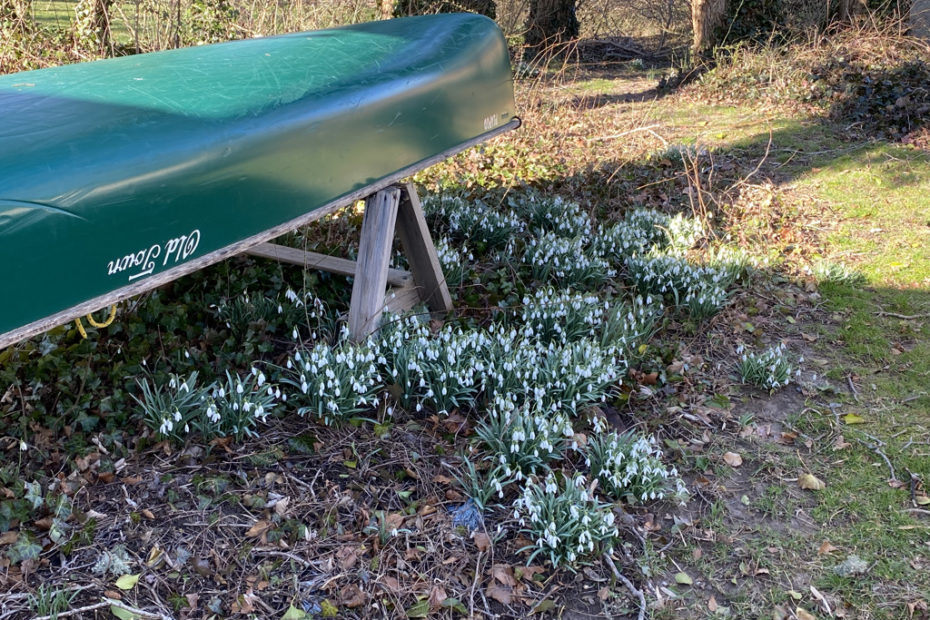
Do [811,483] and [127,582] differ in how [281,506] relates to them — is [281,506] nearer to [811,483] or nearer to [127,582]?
[127,582]

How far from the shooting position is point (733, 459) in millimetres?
3451

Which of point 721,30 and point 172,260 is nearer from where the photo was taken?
point 172,260

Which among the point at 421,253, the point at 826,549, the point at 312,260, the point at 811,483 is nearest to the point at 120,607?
the point at 312,260

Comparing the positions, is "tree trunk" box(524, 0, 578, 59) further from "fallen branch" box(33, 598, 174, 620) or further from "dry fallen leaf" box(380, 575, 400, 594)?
"fallen branch" box(33, 598, 174, 620)

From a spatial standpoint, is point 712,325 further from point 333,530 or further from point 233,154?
point 233,154

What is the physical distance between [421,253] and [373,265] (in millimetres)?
469

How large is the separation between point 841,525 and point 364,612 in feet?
6.41

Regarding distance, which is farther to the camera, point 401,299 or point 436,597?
point 401,299

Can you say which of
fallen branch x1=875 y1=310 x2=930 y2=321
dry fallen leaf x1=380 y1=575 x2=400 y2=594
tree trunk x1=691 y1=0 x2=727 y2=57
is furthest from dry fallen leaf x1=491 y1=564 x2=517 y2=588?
tree trunk x1=691 y1=0 x2=727 y2=57

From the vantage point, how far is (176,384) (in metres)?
3.12

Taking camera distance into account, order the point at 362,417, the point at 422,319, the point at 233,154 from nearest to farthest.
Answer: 1. the point at 233,154
2. the point at 362,417
3. the point at 422,319

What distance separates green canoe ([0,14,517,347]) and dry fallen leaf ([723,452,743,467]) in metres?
2.01

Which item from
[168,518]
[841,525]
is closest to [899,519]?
[841,525]

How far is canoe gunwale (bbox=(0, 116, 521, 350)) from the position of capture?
2178mm
